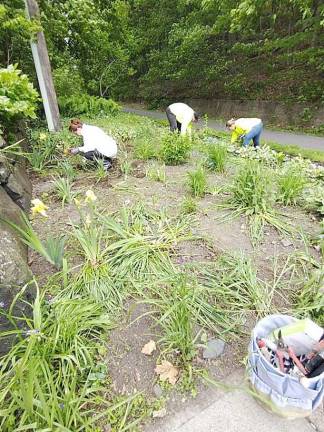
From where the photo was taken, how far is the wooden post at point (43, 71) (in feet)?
17.5

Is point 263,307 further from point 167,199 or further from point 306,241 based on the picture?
point 167,199

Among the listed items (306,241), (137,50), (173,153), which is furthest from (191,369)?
(137,50)

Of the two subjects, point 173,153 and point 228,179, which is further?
point 173,153

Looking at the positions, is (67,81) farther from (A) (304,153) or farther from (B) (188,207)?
(B) (188,207)

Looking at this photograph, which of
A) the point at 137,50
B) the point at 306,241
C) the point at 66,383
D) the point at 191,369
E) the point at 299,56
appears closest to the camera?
the point at 66,383

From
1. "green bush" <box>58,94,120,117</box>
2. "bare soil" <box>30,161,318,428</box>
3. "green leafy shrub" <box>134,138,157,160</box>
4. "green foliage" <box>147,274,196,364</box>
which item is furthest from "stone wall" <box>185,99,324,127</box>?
"green foliage" <box>147,274,196,364</box>

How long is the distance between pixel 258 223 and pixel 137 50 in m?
18.7

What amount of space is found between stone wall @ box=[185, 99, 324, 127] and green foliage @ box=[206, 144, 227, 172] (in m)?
6.81

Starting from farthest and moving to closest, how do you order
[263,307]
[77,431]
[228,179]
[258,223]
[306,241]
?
[228,179], [258,223], [306,241], [263,307], [77,431]

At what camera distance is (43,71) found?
5715 mm

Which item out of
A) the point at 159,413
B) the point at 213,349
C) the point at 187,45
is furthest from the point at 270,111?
the point at 159,413

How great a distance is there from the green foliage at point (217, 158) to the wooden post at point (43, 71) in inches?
145

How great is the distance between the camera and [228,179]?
4.02m

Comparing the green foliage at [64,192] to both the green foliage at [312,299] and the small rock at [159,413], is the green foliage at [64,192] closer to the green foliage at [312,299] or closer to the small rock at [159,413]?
the small rock at [159,413]
